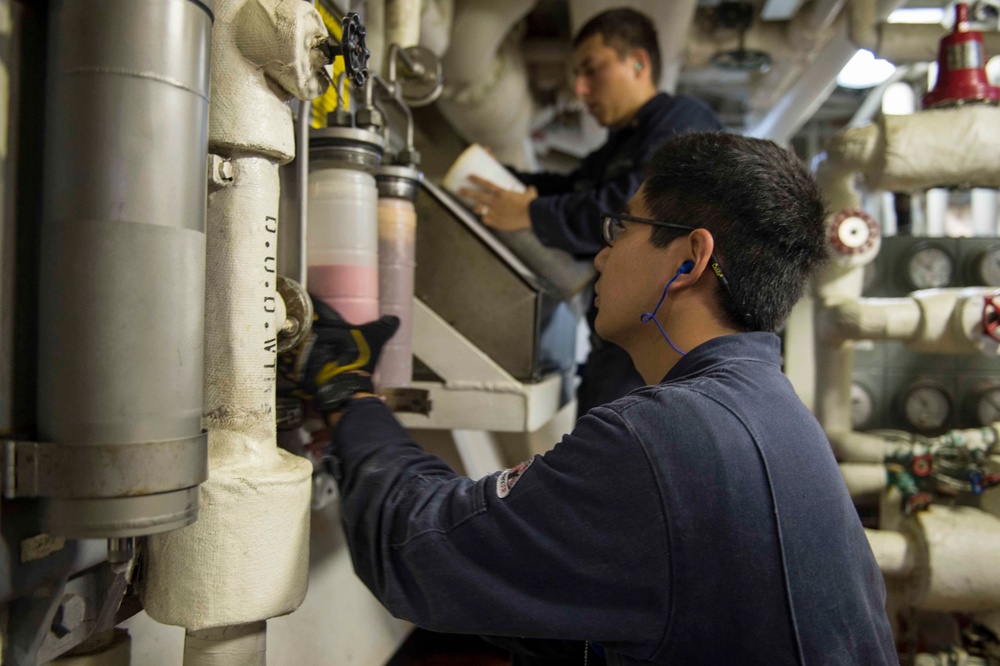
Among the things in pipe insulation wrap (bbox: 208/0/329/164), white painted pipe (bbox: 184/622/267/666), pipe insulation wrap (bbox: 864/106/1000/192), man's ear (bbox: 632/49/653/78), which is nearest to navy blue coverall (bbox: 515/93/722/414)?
man's ear (bbox: 632/49/653/78)

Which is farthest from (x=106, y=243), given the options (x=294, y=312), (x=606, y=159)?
(x=606, y=159)

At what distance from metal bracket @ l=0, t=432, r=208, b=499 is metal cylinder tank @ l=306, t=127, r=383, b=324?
0.46 metres

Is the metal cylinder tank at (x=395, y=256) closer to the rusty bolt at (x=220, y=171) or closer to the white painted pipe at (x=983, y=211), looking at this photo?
the rusty bolt at (x=220, y=171)

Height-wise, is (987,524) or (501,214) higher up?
(501,214)

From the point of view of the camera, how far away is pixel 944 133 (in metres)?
1.74

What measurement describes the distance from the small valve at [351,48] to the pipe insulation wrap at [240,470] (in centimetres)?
14

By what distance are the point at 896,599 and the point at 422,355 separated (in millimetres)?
1464

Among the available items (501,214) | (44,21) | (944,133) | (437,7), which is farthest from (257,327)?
(944,133)

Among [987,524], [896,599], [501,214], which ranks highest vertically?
[501,214]

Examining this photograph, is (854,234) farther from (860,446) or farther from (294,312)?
(294,312)

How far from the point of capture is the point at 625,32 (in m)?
1.77

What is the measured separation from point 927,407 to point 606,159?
4.34ft

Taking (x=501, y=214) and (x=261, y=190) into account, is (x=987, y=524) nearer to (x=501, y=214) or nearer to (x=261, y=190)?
(x=501, y=214)

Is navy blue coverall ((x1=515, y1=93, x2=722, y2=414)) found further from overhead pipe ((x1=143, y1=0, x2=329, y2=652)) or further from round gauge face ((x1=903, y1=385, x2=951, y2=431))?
round gauge face ((x1=903, y1=385, x2=951, y2=431))
